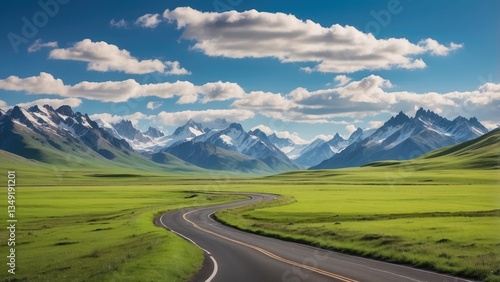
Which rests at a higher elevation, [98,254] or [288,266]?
[288,266]

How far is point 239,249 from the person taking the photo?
4100 cm

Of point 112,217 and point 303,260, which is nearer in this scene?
point 303,260

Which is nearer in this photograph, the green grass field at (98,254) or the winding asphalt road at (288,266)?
the winding asphalt road at (288,266)

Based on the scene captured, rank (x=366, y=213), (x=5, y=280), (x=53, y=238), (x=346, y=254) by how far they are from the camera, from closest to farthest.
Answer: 1. (x=5, y=280)
2. (x=346, y=254)
3. (x=53, y=238)
4. (x=366, y=213)

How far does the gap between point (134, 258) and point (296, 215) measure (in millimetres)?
46631

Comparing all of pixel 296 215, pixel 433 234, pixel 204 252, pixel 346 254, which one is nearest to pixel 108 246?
pixel 204 252

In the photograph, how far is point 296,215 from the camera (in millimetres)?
78250

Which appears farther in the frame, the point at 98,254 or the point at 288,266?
the point at 98,254

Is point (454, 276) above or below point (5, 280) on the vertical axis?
above

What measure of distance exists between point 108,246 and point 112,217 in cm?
4179

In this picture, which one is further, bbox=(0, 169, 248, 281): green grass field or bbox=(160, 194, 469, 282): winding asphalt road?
bbox=(0, 169, 248, 281): green grass field

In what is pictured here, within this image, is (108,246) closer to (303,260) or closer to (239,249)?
(239,249)

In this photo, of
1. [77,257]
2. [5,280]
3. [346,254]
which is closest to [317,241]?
[346,254]

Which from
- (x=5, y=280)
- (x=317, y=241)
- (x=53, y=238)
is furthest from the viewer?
(x=53, y=238)
